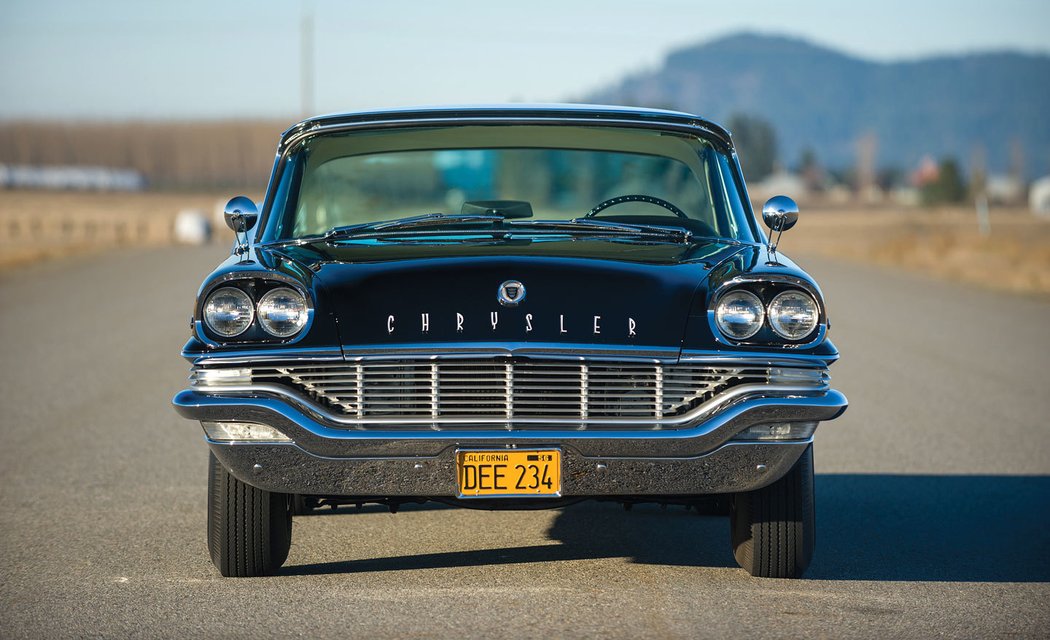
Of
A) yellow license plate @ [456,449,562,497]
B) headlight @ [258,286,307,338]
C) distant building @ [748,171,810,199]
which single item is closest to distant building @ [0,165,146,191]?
distant building @ [748,171,810,199]

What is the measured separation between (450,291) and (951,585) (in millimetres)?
2033

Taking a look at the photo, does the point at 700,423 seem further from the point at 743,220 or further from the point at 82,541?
the point at 82,541

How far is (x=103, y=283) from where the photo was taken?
20.8 meters

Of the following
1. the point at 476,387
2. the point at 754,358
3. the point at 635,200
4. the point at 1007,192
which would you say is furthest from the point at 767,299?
the point at 1007,192

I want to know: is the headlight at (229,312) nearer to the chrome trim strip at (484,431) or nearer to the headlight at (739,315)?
the chrome trim strip at (484,431)

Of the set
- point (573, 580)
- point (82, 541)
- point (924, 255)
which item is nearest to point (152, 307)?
point (82, 541)

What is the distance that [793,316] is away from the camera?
440cm

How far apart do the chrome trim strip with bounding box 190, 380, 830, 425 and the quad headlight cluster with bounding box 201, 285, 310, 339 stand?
0.60ft

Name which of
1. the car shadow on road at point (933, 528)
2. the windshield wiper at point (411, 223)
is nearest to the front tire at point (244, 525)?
the windshield wiper at point (411, 223)

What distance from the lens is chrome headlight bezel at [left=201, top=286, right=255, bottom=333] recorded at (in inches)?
171

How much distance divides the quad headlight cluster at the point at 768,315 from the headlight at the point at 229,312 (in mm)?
1501

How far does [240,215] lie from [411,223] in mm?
738

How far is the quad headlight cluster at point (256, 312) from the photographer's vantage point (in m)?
4.31

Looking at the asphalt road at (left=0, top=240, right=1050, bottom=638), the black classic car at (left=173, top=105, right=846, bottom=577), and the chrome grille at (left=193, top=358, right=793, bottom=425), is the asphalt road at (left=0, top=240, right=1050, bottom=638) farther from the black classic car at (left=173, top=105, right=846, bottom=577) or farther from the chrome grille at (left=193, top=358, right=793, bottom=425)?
the chrome grille at (left=193, top=358, right=793, bottom=425)
